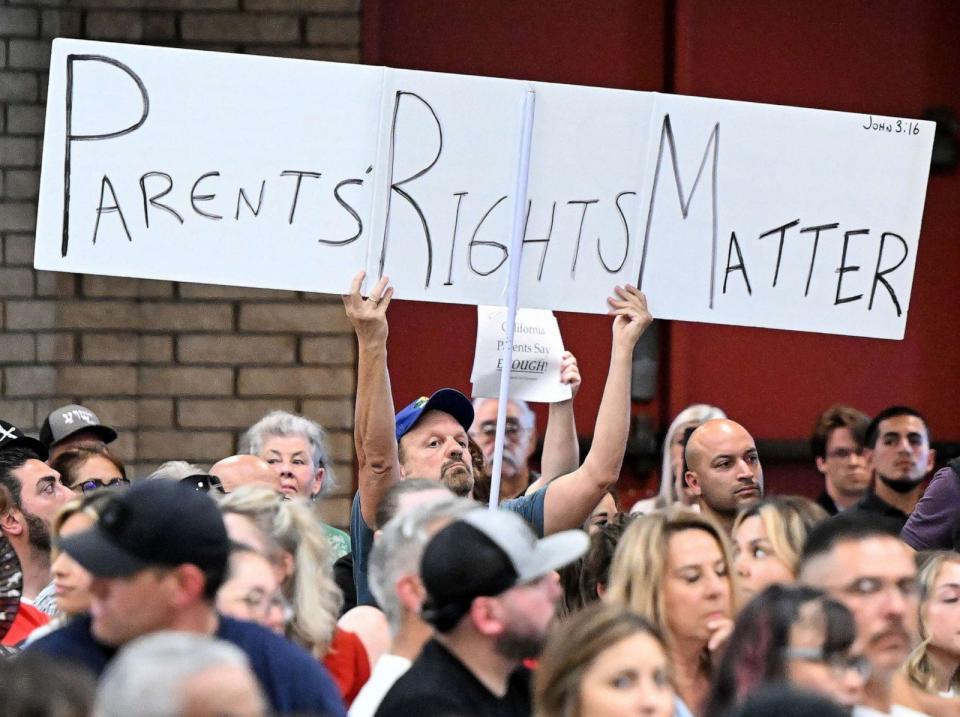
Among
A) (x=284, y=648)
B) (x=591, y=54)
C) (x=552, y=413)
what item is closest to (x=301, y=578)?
(x=284, y=648)

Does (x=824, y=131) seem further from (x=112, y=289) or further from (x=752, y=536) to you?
(x=112, y=289)

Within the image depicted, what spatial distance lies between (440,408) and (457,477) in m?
0.31

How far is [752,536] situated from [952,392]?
3464 millimetres

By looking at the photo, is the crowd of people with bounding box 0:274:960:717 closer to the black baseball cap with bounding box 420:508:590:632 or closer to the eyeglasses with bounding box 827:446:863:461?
the black baseball cap with bounding box 420:508:590:632

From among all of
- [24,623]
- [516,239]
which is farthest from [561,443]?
[24,623]

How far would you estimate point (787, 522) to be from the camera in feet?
14.2

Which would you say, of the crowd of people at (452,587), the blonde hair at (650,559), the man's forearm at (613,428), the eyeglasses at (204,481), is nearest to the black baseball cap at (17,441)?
the crowd of people at (452,587)

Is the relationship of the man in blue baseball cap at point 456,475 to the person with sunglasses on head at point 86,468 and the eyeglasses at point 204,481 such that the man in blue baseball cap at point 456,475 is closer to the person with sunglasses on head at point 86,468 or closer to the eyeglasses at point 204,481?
the eyeglasses at point 204,481

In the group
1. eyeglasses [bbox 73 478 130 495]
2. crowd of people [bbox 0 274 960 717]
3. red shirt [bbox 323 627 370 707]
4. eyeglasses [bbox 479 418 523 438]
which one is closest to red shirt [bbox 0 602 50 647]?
crowd of people [bbox 0 274 960 717]

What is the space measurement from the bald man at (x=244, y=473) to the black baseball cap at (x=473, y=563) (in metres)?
1.85

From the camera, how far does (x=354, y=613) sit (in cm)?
425

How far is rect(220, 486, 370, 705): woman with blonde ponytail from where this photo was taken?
389 centimetres

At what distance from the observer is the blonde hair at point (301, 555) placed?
3.90 metres

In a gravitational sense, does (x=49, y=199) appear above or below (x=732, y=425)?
above
